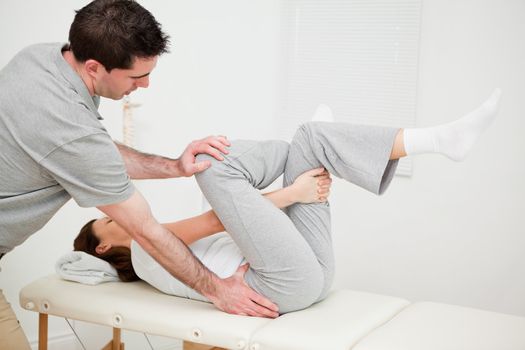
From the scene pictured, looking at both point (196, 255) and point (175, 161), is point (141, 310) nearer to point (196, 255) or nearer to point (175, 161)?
point (196, 255)

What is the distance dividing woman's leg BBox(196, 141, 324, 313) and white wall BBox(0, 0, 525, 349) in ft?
3.76

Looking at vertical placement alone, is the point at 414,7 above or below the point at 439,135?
above

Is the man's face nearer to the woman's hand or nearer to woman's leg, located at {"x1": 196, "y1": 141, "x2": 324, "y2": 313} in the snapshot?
woman's leg, located at {"x1": 196, "y1": 141, "x2": 324, "y2": 313}

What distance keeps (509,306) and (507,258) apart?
0.72 ft

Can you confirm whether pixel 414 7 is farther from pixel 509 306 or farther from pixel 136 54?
pixel 136 54

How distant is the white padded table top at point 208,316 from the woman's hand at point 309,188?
1.11ft

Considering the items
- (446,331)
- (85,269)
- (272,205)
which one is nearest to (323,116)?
(272,205)

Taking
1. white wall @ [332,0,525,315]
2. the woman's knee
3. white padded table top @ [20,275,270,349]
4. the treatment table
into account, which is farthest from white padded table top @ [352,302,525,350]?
white wall @ [332,0,525,315]

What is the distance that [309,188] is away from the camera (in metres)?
2.07

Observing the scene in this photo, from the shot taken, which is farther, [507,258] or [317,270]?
[507,258]

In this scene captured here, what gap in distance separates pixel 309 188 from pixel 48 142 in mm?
790

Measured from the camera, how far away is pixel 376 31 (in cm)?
323

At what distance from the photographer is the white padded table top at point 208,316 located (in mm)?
1822

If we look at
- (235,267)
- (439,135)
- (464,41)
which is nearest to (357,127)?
(439,135)
